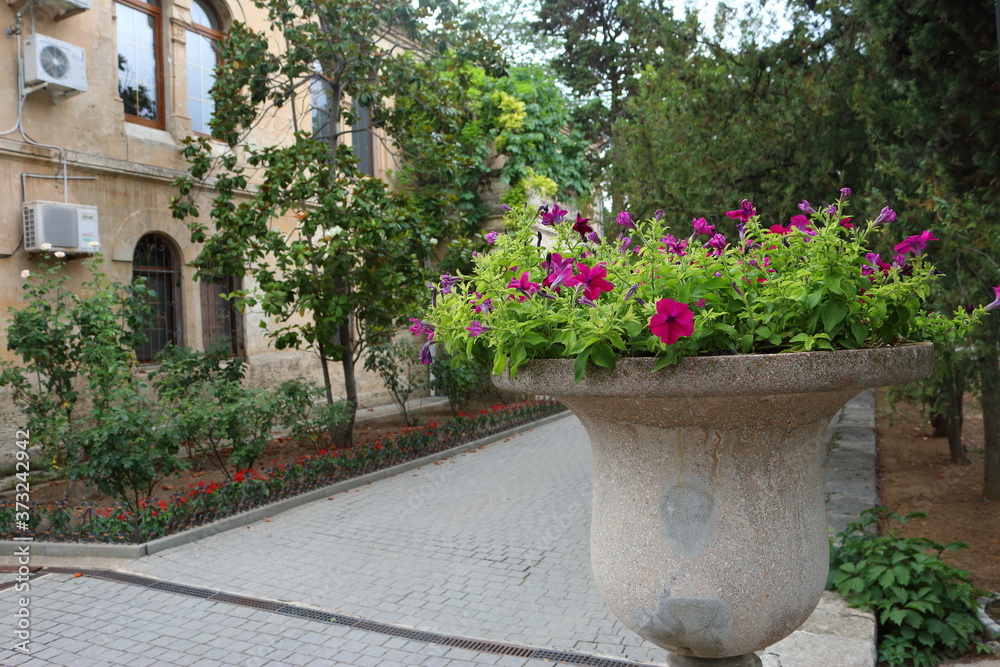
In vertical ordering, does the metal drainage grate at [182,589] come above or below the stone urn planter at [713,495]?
below

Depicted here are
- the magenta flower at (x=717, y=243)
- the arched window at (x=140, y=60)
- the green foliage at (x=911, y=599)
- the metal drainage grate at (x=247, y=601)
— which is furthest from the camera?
the arched window at (x=140, y=60)

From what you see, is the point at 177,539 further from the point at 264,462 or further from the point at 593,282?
the point at 593,282

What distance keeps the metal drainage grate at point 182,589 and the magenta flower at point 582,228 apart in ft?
12.6

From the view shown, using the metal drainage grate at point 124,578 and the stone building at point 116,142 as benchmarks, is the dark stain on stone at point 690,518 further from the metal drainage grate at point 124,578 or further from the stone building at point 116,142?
the stone building at point 116,142

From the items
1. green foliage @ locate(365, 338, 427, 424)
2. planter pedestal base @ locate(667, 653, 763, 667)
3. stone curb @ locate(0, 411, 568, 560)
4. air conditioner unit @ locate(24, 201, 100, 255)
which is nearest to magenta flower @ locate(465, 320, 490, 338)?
planter pedestal base @ locate(667, 653, 763, 667)

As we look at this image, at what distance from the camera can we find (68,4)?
873 centimetres

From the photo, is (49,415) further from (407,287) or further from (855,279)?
(855,279)

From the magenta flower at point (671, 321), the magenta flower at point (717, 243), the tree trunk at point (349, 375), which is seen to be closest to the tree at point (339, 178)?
the tree trunk at point (349, 375)

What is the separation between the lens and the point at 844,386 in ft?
6.15

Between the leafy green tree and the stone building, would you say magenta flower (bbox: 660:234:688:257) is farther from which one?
the stone building

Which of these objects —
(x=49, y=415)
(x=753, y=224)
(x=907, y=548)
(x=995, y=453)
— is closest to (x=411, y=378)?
(x=49, y=415)

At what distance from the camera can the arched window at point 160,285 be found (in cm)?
1038

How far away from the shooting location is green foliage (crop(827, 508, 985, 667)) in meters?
3.51

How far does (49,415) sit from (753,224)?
6.97m
